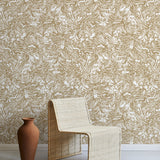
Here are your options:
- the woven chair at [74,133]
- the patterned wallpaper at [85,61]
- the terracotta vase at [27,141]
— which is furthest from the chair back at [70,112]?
the terracotta vase at [27,141]

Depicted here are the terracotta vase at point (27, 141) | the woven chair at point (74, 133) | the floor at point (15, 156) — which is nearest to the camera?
the woven chair at point (74, 133)

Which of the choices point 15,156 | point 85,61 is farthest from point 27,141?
point 85,61

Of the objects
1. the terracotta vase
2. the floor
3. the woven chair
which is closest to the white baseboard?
the floor

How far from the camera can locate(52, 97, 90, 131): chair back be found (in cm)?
305

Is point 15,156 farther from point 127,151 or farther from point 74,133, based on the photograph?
point 127,151

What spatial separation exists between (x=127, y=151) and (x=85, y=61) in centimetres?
112

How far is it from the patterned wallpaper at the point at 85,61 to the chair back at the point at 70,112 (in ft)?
0.55

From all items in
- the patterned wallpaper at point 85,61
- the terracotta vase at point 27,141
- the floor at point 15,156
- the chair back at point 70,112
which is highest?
the patterned wallpaper at point 85,61

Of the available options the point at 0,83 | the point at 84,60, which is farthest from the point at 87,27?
the point at 0,83

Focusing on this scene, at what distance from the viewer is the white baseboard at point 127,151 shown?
337 cm

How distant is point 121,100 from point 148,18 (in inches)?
38.1

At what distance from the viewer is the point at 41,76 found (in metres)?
3.46

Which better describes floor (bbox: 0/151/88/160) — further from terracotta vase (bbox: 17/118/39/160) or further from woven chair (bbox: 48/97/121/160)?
terracotta vase (bbox: 17/118/39/160)

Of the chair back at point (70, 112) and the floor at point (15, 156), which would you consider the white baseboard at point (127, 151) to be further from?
the chair back at point (70, 112)
